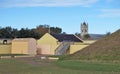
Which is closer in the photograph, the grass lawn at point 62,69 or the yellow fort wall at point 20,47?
the grass lawn at point 62,69

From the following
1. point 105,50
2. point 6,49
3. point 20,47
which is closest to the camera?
point 105,50

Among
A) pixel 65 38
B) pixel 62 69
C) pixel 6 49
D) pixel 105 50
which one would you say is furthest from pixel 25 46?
pixel 62 69

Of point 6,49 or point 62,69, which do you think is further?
point 6,49

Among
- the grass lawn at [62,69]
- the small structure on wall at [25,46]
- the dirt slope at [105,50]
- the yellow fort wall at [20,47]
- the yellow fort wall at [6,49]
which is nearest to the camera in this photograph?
the grass lawn at [62,69]

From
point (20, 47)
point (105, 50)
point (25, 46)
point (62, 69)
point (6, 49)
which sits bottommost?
point (62, 69)

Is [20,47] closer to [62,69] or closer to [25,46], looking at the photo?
[25,46]

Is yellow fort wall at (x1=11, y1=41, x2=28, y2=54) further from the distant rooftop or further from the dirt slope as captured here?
the dirt slope

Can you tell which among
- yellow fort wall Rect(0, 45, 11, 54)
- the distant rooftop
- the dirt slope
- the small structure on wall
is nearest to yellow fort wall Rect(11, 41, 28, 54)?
the small structure on wall

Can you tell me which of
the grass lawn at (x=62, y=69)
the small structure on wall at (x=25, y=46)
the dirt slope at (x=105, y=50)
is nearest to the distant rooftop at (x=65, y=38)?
the small structure on wall at (x=25, y=46)

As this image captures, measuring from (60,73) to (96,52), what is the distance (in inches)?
736

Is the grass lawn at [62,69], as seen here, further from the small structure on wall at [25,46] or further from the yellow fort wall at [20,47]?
the yellow fort wall at [20,47]

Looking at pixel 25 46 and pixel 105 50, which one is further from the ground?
pixel 25 46

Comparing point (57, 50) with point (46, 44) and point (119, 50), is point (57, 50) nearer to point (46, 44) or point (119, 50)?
point (46, 44)

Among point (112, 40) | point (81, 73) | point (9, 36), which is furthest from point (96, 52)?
point (9, 36)
